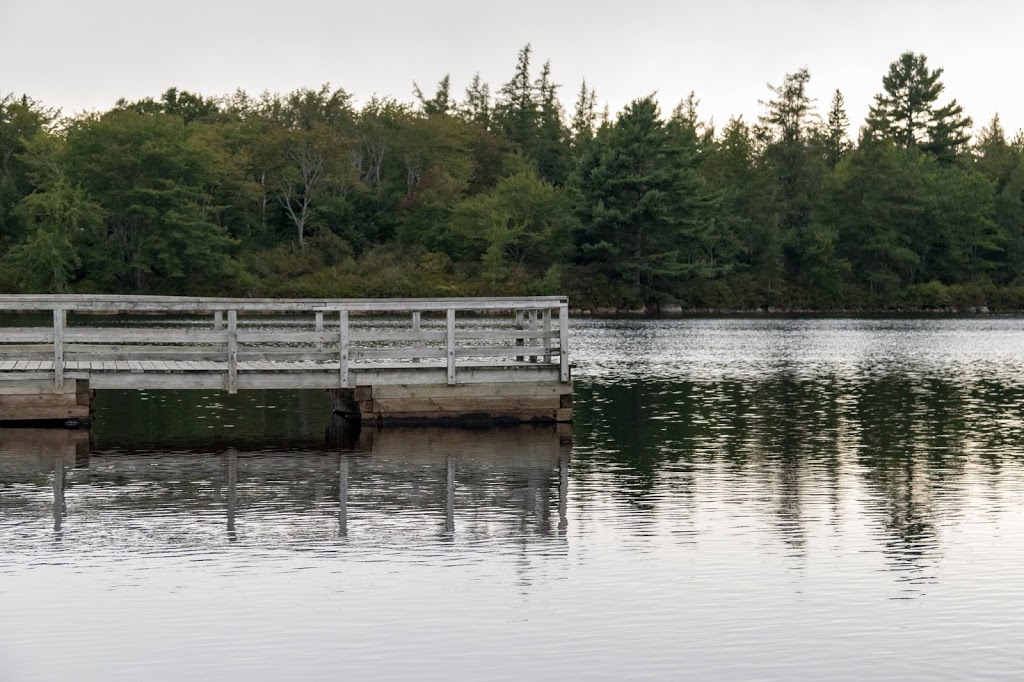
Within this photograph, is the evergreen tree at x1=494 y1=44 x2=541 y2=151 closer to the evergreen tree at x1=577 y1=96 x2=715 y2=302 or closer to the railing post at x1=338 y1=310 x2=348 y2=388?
the evergreen tree at x1=577 y1=96 x2=715 y2=302

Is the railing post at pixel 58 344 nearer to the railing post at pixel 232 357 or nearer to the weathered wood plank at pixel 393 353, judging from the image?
the railing post at pixel 232 357

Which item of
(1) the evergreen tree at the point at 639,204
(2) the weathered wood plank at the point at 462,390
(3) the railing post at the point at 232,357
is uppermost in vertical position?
(1) the evergreen tree at the point at 639,204

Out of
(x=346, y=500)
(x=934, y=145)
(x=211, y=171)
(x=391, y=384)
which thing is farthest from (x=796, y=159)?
(x=346, y=500)

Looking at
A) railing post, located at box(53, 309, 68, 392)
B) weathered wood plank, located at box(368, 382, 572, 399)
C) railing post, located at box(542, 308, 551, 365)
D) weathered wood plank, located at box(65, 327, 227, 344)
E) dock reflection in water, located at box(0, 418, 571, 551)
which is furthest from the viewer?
railing post, located at box(542, 308, 551, 365)

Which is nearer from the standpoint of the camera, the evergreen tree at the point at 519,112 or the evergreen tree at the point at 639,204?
the evergreen tree at the point at 639,204

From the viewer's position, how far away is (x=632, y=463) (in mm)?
22484

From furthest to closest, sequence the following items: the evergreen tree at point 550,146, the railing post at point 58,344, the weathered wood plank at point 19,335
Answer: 1. the evergreen tree at point 550,146
2. the railing post at point 58,344
3. the weathered wood plank at point 19,335

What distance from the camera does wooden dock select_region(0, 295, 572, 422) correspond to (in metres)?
24.9

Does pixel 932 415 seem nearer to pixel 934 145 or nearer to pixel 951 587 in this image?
pixel 951 587

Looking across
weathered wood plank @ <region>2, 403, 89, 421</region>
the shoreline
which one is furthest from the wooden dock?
the shoreline

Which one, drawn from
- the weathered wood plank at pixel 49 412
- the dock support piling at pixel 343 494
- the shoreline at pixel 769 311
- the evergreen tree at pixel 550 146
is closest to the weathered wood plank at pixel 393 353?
the dock support piling at pixel 343 494

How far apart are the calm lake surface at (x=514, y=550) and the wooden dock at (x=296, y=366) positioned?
2.52 ft

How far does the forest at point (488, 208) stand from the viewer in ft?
314

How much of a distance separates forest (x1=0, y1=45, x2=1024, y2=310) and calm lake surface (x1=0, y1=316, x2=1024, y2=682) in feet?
224
